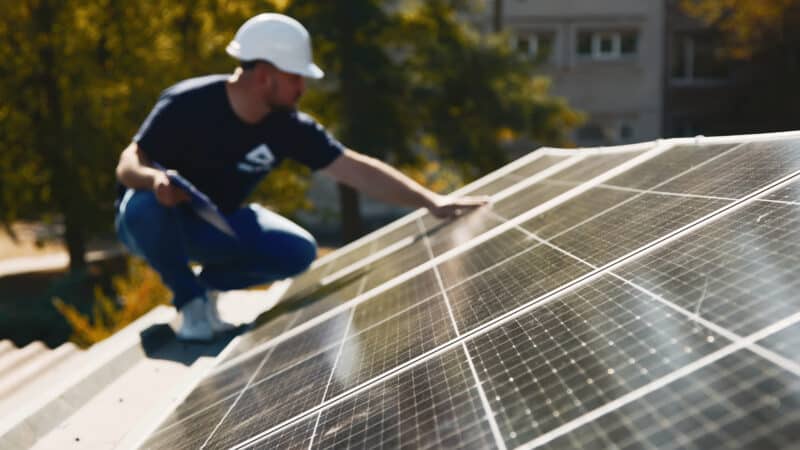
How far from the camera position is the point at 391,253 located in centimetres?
484

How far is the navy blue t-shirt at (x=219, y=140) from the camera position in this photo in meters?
4.52

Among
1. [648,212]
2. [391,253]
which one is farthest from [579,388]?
[391,253]

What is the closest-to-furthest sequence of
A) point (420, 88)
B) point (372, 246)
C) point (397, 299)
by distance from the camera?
point (397, 299), point (372, 246), point (420, 88)

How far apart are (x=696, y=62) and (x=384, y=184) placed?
30744 mm

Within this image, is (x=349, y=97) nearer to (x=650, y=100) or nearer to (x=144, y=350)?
(x=144, y=350)

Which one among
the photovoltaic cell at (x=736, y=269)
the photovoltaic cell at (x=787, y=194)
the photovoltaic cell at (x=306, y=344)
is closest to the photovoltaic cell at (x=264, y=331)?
the photovoltaic cell at (x=306, y=344)

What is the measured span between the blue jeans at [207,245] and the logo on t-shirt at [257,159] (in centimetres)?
40

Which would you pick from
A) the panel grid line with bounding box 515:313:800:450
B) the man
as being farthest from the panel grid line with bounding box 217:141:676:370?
the panel grid line with bounding box 515:313:800:450

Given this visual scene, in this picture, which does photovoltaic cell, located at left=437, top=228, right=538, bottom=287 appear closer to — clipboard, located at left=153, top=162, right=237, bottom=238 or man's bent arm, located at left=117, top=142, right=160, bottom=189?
clipboard, located at left=153, top=162, right=237, bottom=238

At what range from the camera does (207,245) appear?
15.7 feet

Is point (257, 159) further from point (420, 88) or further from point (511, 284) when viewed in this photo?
point (420, 88)

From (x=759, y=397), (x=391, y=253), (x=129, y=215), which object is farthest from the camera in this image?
(x=391, y=253)

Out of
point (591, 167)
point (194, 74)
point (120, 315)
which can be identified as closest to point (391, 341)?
point (591, 167)

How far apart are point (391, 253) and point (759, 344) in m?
3.49
